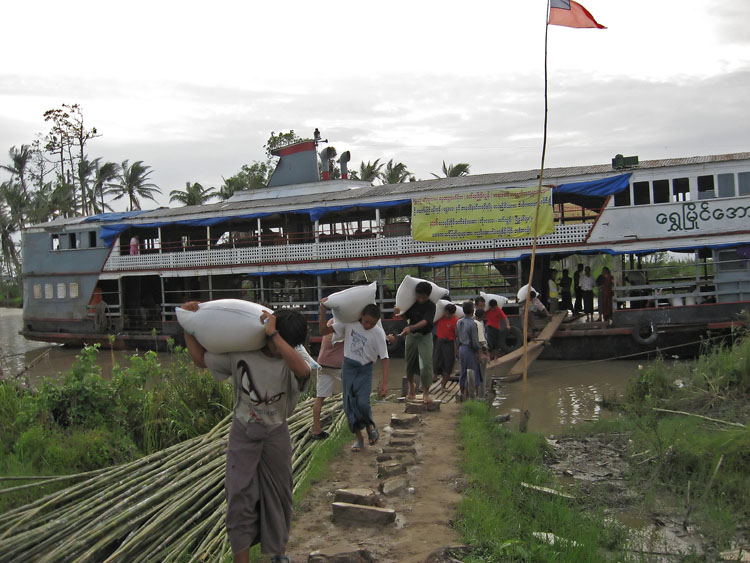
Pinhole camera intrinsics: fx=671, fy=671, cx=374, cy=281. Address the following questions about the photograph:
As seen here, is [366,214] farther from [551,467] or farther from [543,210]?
[551,467]

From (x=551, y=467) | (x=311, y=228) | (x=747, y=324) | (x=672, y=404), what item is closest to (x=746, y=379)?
(x=672, y=404)

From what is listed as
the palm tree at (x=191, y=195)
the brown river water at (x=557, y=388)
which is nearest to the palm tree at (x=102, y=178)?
the palm tree at (x=191, y=195)

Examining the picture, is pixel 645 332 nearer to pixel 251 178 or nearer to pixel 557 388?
pixel 557 388

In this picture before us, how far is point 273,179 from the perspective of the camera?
2150cm

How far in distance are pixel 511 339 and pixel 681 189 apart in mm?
4768

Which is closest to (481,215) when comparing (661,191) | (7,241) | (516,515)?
(661,191)

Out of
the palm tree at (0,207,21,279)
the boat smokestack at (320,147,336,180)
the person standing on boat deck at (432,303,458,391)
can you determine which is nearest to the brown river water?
the person standing on boat deck at (432,303,458,391)

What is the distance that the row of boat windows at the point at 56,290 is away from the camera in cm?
2061

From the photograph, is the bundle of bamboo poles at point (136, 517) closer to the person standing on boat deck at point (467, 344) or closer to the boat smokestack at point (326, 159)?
the person standing on boat deck at point (467, 344)

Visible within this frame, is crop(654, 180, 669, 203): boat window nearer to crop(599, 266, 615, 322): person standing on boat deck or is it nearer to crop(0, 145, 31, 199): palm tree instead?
crop(599, 266, 615, 322): person standing on boat deck

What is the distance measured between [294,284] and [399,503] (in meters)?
Result: 17.7

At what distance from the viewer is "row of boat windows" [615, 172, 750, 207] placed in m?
13.4

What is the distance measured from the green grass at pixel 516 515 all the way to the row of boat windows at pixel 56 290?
17.5 m

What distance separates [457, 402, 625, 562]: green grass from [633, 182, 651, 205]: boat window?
31.1ft
